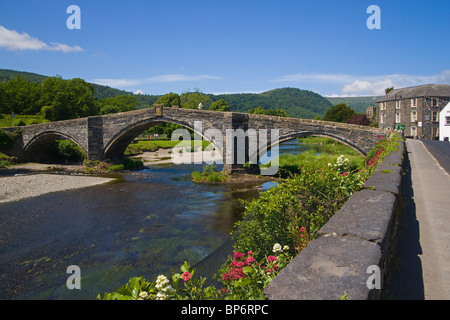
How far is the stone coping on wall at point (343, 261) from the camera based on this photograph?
2.45 m

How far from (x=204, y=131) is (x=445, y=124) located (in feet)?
131

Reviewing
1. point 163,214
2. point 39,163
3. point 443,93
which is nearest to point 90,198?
point 163,214

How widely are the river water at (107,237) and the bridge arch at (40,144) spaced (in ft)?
54.8

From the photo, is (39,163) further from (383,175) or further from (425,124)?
(425,124)

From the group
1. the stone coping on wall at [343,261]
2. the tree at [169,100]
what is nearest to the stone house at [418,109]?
the tree at [169,100]

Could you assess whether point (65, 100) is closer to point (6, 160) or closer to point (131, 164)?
point (6, 160)

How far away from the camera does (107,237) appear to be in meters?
11.7

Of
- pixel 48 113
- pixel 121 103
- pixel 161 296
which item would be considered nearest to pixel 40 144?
pixel 48 113

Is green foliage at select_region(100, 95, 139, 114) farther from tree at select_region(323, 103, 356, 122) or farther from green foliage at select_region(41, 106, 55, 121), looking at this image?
tree at select_region(323, 103, 356, 122)

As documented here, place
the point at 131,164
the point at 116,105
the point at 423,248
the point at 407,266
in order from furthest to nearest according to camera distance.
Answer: the point at 116,105
the point at 131,164
the point at 423,248
the point at 407,266

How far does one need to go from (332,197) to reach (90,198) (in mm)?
15503

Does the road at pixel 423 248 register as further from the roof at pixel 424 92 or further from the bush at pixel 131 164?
the roof at pixel 424 92
